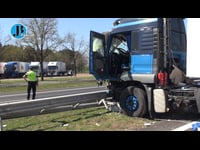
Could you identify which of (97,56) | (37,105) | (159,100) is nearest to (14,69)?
(97,56)

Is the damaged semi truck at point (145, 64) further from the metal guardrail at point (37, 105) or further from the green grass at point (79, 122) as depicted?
the metal guardrail at point (37, 105)

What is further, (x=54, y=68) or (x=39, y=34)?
(x=54, y=68)

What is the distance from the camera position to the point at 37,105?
923 cm

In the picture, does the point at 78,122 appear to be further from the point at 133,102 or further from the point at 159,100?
the point at 159,100

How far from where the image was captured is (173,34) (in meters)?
10.2

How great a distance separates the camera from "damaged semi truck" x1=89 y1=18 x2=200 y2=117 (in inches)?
371

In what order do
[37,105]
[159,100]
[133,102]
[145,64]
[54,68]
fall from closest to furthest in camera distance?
[37,105] → [159,100] → [145,64] → [133,102] → [54,68]

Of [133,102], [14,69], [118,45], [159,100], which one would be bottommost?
[133,102]

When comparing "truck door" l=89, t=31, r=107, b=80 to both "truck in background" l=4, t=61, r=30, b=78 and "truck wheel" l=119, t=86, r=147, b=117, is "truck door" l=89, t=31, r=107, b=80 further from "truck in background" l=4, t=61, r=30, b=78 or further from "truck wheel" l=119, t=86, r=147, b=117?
"truck in background" l=4, t=61, r=30, b=78

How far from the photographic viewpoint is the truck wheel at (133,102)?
10.0m

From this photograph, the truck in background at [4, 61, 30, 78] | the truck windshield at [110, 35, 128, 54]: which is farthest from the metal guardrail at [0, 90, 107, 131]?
the truck in background at [4, 61, 30, 78]

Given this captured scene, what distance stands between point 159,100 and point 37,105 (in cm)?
347

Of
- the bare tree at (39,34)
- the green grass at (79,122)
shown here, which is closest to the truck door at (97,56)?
the green grass at (79,122)
